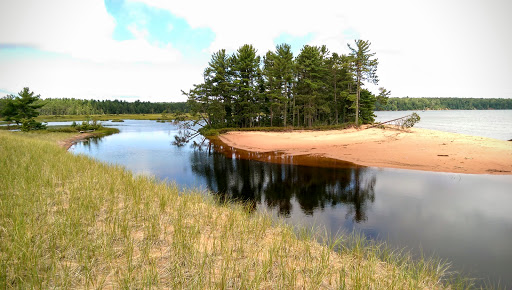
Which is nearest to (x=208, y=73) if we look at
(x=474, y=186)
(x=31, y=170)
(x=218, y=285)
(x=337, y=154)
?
(x=337, y=154)

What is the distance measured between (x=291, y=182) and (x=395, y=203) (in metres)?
5.19

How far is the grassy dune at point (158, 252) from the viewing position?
12.4ft

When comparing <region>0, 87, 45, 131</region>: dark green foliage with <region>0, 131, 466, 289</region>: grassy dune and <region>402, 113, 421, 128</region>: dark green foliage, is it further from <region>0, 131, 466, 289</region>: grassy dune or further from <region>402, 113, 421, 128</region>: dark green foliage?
<region>402, 113, 421, 128</region>: dark green foliage

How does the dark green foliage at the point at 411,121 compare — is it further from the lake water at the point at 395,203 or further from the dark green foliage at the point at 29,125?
the dark green foliage at the point at 29,125

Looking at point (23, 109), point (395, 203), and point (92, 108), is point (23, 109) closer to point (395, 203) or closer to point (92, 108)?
point (395, 203)

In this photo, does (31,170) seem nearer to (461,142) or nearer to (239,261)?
(239,261)

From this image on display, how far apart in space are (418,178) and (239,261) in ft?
42.1

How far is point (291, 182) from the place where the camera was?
13.4 metres

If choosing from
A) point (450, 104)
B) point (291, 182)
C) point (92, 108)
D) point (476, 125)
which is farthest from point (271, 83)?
point (450, 104)

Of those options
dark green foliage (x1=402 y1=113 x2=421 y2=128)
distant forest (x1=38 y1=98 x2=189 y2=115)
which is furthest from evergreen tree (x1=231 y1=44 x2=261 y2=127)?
distant forest (x1=38 y1=98 x2=189 y2=115)

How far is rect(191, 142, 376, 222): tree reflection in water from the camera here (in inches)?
405

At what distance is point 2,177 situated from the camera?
8234mm

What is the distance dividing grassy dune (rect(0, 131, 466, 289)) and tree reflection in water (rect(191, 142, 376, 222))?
138 inches

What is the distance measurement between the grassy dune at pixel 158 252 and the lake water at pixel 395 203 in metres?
1.68
